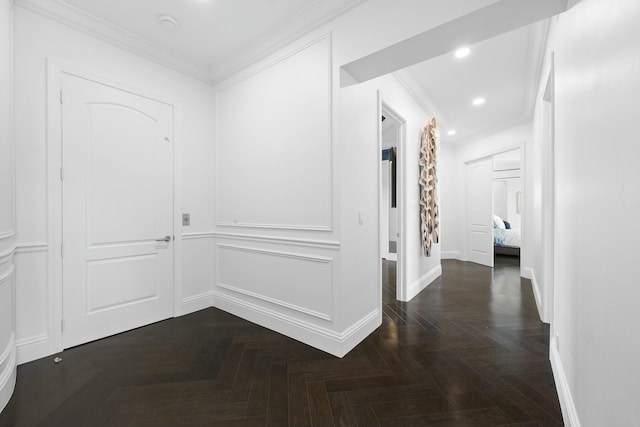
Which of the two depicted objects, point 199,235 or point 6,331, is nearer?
point 6,331

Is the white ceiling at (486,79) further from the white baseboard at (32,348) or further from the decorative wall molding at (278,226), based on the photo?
the white baseboard at (32,348)

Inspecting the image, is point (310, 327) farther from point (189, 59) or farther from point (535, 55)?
point (535, 55)

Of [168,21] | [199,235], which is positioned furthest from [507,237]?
[168,21]

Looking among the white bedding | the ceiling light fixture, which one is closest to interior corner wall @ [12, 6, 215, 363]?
the ceiling light fixture

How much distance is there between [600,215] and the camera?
113 cm

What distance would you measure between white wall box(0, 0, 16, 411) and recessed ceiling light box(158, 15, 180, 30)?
3.20 feet

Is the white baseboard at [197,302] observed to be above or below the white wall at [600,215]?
below

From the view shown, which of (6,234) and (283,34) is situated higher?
(283,34)

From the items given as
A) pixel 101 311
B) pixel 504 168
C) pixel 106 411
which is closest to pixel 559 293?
pixel 106 411

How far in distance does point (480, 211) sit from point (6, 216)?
23.3 ft

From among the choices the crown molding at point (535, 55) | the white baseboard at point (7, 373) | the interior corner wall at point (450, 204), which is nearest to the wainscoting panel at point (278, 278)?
the white baseboard at point (7, 373)

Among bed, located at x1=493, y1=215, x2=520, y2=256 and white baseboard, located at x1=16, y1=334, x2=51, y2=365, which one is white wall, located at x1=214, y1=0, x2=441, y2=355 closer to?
white baseboard, located at x1=16, y1=334, x2=51, y2=365

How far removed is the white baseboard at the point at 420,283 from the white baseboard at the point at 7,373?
11.8ft

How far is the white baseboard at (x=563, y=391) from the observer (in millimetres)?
1443
